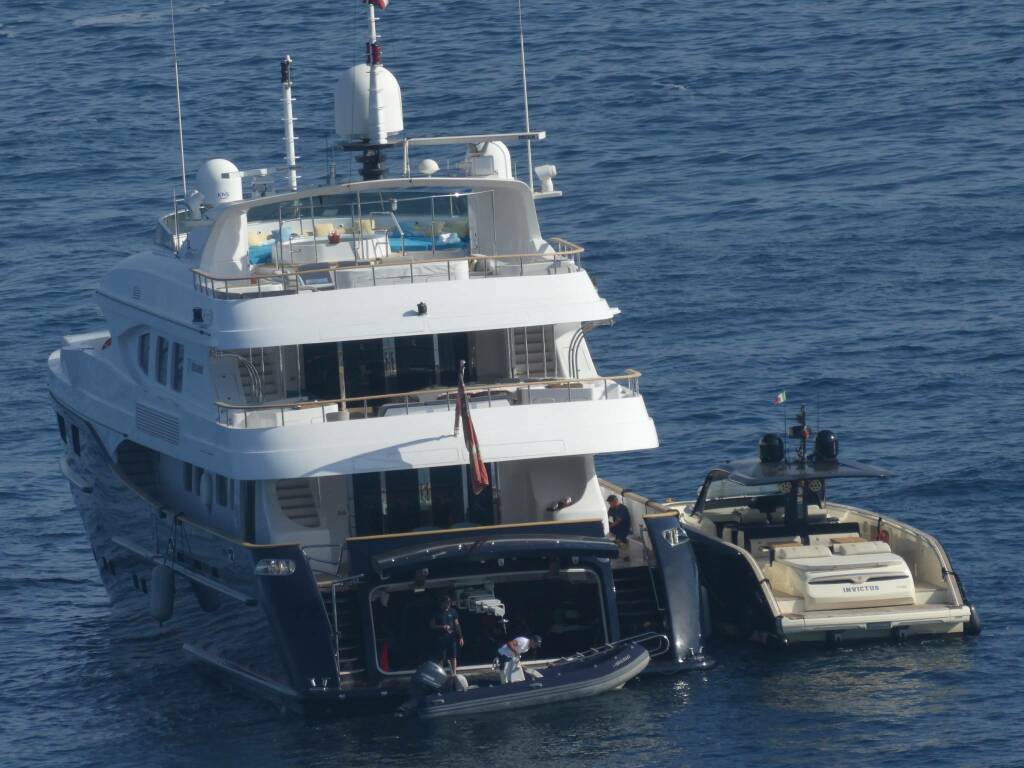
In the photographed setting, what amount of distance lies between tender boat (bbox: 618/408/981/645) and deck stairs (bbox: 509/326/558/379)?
12.4 feet

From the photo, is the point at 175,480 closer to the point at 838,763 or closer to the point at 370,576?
the point at 370,576

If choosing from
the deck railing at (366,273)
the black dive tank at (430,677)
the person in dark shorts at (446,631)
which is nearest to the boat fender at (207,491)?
the deck railing at (366,273)

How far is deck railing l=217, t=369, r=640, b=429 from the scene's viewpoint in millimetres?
31734

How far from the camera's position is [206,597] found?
33375mm

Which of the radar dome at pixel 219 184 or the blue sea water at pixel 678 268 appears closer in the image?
the blue sea water at pixel 678 268

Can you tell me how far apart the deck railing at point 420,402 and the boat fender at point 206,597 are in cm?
282

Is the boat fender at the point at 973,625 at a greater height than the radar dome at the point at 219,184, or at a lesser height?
lesser

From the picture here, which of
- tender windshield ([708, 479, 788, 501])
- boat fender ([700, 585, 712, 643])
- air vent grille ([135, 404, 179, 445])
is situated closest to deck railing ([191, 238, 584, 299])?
air vent grille ([135, 404, 179, 445])

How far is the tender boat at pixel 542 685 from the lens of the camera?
98.3ft

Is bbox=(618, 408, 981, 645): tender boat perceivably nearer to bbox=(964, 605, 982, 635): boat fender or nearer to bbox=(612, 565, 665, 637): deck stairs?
bbox=(964, 605, 982, 635): boat fender

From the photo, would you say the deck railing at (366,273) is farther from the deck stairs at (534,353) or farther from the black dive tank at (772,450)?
the black dive tank at (772,450)

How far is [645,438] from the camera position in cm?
3192

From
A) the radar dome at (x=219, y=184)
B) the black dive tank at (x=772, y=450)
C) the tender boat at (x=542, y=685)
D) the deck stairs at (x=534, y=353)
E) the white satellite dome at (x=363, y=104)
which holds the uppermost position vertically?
the white satellite dome at (x=363, y=104)

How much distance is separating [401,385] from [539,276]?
282 cm
